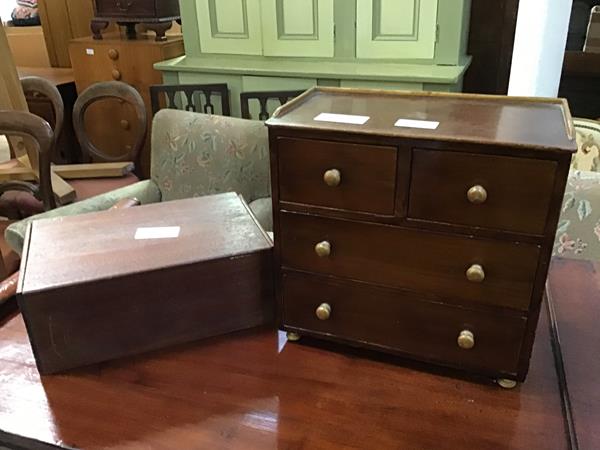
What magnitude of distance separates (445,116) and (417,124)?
0.25ft

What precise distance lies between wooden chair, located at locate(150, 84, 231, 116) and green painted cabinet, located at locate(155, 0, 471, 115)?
0.05 m

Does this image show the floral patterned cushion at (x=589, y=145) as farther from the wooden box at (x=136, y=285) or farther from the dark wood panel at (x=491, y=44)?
the wooden box at (x=136, y=285)

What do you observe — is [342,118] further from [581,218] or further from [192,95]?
[192,95]

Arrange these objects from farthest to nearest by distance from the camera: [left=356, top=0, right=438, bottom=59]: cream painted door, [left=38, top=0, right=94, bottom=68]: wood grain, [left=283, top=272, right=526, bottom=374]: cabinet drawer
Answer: [left=38, top=0, right=94, bottom=68]: wood grain < [left=356, top=0, right=438, bottom=59]: cream painted door < [left=283, top=272, right=526, bottom=374]: cabinet drawer

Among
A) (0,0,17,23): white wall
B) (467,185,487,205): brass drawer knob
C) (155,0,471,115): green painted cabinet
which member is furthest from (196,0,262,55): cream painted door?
(0,0,17,23): white wall

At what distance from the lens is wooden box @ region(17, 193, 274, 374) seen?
86cm

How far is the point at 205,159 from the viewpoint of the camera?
1890 millimetres

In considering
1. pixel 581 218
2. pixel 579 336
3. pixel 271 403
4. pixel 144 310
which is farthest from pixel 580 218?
pixel 144 310

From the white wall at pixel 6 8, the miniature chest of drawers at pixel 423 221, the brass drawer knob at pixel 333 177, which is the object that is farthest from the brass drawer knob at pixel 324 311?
the white wall at pixel 6 8

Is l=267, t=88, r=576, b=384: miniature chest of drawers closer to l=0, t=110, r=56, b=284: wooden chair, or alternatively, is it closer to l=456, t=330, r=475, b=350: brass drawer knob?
l=456, t=330, r=475, b=350: brass drawer knob

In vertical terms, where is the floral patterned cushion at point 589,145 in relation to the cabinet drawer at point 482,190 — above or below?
below

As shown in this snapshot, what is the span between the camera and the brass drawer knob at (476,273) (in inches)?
30.6

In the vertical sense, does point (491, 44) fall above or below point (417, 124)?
below

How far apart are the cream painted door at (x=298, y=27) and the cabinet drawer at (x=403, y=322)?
1.60m
